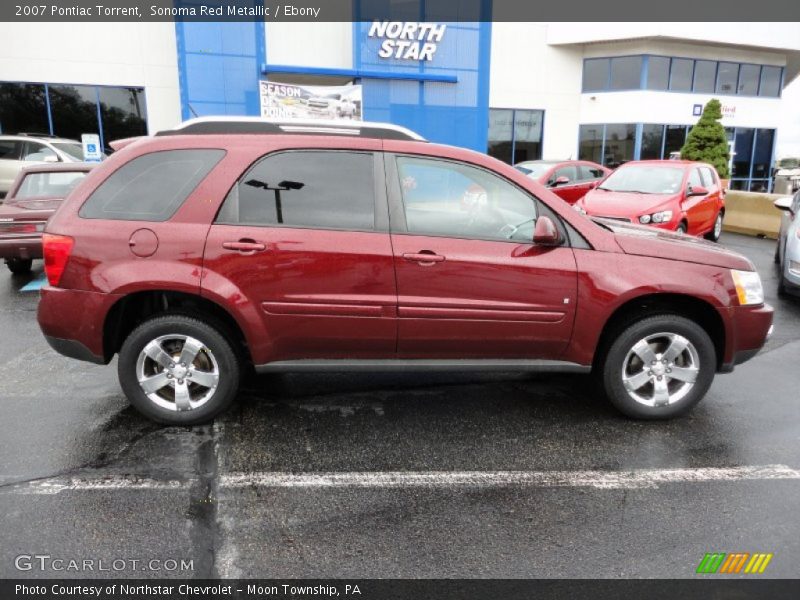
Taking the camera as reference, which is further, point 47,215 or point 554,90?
point 554,90

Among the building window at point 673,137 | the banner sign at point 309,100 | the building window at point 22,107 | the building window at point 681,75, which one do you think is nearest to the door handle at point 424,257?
the banner sign at point 309,100

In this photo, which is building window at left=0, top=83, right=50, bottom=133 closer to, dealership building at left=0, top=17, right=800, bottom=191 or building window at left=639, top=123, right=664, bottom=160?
dealership building at left=0, top=17, right=800, bottom=191

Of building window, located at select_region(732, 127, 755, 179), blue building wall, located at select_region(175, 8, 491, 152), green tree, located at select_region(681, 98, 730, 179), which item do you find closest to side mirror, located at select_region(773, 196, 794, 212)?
blue building wall, located at select_region(175, 8, 491, 152)

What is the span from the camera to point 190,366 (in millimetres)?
3746

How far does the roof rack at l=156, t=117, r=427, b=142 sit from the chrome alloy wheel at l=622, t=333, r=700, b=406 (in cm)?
205

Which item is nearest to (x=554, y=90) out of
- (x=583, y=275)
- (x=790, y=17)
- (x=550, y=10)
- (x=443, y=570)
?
(x=550, y=10)

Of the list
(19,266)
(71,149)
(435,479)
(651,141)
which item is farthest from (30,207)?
(651,141)

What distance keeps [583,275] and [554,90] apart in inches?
920

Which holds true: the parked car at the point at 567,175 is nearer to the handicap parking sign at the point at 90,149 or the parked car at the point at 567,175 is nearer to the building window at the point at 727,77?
the handicap parking sign at the point at 90,149

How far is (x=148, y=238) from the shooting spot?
3566mm

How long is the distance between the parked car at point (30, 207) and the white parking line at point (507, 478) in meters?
5.62

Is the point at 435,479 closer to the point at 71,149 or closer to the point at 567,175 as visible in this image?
the point at 567,175

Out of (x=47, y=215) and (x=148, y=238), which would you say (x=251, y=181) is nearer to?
(x=148, y=238)

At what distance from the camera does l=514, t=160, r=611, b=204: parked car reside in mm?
13492
